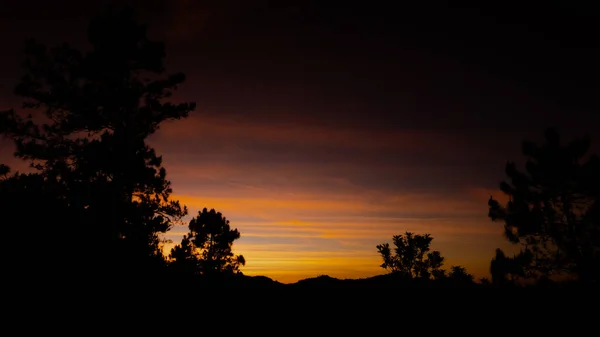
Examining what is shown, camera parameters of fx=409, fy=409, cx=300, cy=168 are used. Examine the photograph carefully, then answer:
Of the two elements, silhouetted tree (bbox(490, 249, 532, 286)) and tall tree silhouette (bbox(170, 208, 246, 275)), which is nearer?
silhouetted tree (bbox(490, 249, 532, 286))

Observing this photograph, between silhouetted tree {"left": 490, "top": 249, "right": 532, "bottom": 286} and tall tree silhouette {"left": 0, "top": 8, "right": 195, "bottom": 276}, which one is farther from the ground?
tall tree silhouette {"left": 0, "top": 8, "right": 195, "bottom": 276}

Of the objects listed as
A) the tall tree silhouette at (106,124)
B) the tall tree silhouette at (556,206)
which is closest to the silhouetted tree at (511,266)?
the tall tree silhouette at (556,206)

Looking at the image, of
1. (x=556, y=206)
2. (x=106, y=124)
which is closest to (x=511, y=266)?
(x=556, y=206)

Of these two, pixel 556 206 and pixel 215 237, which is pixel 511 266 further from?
pixel 215 237

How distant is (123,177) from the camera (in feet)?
65.8

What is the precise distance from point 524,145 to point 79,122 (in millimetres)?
26181

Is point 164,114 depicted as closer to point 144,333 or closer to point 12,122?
point 12,122

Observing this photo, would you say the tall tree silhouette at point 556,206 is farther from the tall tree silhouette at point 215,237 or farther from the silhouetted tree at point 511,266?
the tall tree silhouette at point 215,237

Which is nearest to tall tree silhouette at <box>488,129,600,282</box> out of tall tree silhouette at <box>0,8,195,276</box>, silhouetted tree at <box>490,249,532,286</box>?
silhouetted tree at <box>490,249,532,286</box>

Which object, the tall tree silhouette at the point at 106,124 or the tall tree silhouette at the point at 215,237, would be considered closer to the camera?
the tall tree silhouette at the point at 106,124

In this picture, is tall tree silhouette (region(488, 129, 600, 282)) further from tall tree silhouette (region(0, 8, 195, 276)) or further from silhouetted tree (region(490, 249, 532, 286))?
tall tree silhouette (region(0, 8, 195, 276))

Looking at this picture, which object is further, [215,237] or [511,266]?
[215,237]

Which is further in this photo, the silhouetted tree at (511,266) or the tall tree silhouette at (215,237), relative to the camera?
the tall tree silhouette at (215,237)

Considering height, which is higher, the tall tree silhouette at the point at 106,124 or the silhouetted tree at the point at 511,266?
the tall tree silhouette at the point at 106,124
